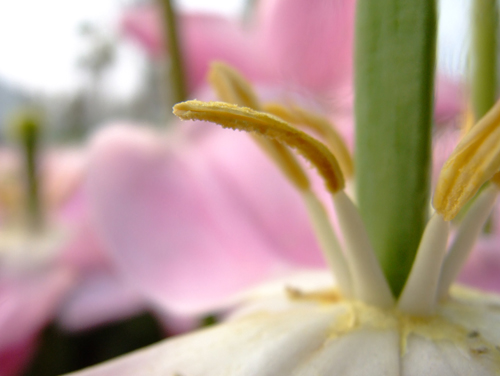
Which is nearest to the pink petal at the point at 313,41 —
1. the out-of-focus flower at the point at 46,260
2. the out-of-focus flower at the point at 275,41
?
the out-of-focus flower at the point at 275,41

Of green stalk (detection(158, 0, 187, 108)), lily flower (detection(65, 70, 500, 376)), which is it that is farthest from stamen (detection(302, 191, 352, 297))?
green stalk (detection(158, 0, 187, 108))

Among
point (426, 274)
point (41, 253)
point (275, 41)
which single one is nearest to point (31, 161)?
point (41, 253)

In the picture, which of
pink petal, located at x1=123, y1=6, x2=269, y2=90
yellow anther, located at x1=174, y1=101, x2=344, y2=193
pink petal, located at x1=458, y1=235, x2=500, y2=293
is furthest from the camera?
pink petal, located at x1=123, y1=6, x2=269, y2=90

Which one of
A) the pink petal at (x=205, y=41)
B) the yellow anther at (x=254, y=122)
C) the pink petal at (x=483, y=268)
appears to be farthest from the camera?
the pink petal at (x=205, y=41)

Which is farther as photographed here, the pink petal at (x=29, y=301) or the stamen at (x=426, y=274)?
the pink petal at (x=29, y=301)

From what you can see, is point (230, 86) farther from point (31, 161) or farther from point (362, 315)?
point (31, 161)

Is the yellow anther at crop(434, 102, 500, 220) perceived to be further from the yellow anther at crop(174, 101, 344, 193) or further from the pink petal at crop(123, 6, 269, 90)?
the pink petal at crop(123, 6, 269, 90)

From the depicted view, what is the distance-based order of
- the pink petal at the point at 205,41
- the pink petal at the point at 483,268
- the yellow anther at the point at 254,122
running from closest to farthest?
the yellow anther at the point at 254,122 < the pink petal at the point at 483,268 < the pink petal at the point at 205,41

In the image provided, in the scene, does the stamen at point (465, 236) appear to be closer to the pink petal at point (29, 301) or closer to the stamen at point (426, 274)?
the stamen at point (426, 274)

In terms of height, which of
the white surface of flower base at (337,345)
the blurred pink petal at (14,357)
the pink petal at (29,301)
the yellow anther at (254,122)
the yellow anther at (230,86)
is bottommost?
the blurred pink petal at (14,357)
